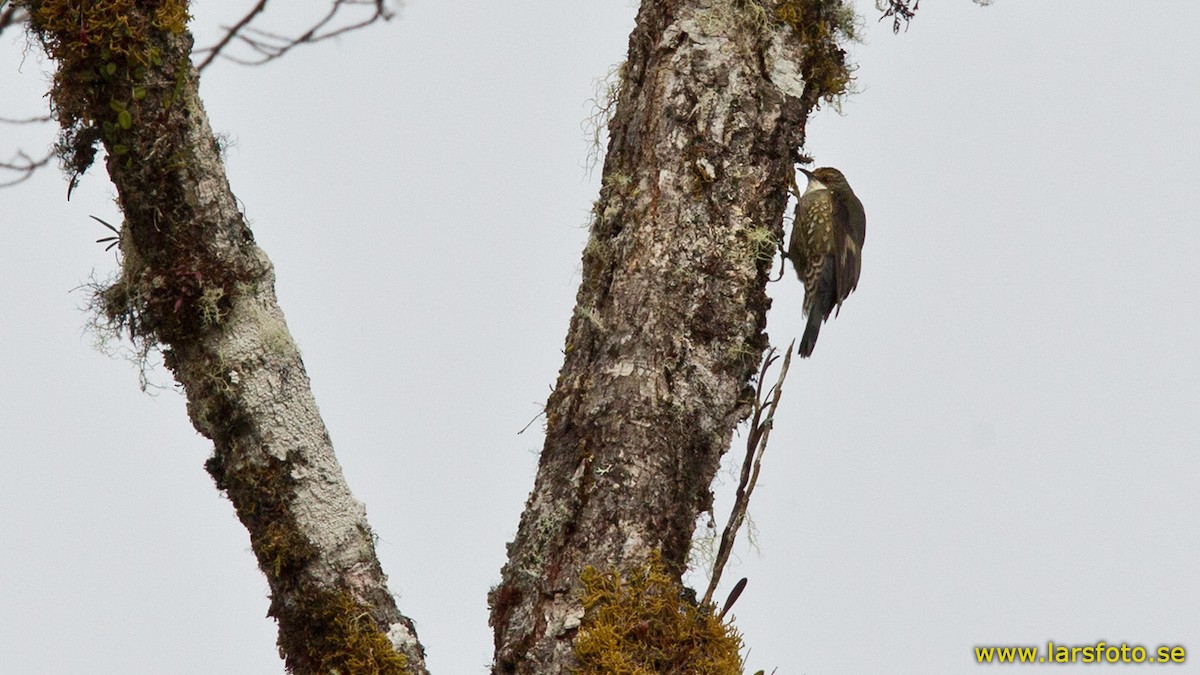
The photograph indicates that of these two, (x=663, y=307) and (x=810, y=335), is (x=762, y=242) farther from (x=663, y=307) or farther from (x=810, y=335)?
(x=810, y=335)

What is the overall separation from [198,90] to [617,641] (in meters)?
1.45

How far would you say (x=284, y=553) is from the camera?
2.47 metres

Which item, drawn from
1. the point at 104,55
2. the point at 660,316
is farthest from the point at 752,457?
the point at 104,55

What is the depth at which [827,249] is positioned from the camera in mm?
4293

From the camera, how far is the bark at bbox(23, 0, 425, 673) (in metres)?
2.48

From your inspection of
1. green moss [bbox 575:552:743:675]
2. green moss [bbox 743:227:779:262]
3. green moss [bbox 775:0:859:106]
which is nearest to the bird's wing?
green moss [bbox 775:0:859:106]

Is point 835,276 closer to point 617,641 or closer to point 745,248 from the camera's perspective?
point 745,248

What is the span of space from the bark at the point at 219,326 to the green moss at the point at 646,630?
397 millimetres

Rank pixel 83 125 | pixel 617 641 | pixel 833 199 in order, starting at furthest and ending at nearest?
1. pixel 833 199
2. pixel 83 125
3. pixel 617 641

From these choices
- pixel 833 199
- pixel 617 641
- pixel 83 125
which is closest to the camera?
pixel 617 641

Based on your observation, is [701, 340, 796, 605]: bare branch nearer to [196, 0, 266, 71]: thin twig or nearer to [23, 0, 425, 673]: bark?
[23, 0, 425, 673]: bark

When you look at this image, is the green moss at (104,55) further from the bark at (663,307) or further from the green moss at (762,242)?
the green moss at (762,242)

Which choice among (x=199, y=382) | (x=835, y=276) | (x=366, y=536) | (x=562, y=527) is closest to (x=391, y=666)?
(x=366, y=536)

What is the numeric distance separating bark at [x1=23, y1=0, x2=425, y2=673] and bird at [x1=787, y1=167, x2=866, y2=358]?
6.95 feet
